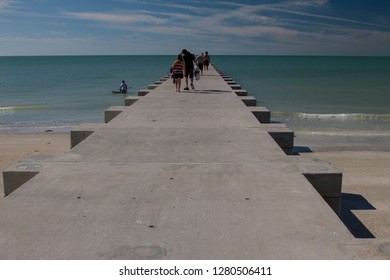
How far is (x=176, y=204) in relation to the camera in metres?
3.95

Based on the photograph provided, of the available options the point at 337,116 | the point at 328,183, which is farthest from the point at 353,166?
the point at 337,116

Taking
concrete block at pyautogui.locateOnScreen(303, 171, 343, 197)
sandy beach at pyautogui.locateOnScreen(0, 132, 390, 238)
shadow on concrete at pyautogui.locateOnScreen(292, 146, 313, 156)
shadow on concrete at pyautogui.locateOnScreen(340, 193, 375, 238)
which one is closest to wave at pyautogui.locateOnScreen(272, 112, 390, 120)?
sandy beach at pyautogui.locateOnScreen(0, 132, 390, 238)

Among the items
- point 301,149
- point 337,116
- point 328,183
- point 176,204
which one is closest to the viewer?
point 176,204

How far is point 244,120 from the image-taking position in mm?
8391

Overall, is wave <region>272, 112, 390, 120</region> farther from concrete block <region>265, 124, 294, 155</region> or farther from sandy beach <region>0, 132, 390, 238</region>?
concrete block <region>265, 124, 294, 155</region>

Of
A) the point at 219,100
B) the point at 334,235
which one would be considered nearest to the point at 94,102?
the point at 219,100

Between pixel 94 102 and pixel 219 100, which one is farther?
pixel 94 102

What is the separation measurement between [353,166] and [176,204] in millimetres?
8055

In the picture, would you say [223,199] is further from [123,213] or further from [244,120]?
[244,120]

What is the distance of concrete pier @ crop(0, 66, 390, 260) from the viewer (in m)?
3.12

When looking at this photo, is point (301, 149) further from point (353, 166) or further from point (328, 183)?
point (328, 183)

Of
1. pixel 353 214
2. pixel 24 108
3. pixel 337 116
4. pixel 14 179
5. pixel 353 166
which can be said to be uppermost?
pixel 14 179

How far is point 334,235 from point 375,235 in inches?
128

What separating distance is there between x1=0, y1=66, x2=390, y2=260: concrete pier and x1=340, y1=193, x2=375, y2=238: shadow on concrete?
153 centimetres
